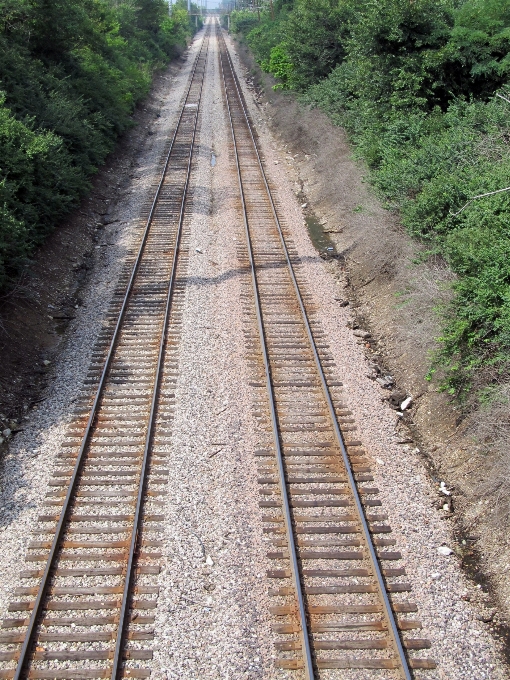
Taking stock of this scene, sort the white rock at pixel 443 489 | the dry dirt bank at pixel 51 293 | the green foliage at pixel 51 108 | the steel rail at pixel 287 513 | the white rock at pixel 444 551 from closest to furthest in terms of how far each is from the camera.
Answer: the steel rail at pixel 287 513
the white rock at pixel 444 551
the white rock at pixel 443 489
the dry dirt bank at pixel 51 293
the green foliage at pixel 51 108

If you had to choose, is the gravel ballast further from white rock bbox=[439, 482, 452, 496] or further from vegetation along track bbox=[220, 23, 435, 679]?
vegetation along track bbox=[220, 23, 435, 679]

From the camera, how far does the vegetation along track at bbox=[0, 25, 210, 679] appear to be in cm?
625

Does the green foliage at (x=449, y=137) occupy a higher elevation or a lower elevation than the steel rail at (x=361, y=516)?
higher

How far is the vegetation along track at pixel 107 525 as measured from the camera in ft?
20.5

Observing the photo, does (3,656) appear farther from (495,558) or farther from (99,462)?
(495,558)

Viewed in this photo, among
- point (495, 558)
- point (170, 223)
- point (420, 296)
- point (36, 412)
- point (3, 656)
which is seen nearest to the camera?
point (3, 656)

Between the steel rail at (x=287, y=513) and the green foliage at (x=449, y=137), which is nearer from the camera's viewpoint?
the steel rail at (x=287, y=513)

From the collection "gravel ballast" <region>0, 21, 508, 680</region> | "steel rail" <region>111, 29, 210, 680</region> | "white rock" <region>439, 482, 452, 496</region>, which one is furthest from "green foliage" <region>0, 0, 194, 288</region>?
"white rock" <region>439, 482, 452, 496</region>

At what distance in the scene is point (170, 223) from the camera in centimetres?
1823

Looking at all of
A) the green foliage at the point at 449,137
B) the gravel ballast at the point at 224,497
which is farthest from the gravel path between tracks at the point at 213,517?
the green foliage at the point at 449,137

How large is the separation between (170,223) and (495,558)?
46.4 ft

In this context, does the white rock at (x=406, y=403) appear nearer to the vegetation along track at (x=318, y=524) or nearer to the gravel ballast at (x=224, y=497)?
the gravel ballast at (x=224, y=497)

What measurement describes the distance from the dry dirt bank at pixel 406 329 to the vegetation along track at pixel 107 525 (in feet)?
13.9

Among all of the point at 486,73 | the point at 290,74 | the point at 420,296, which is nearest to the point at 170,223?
the point at 420,296
